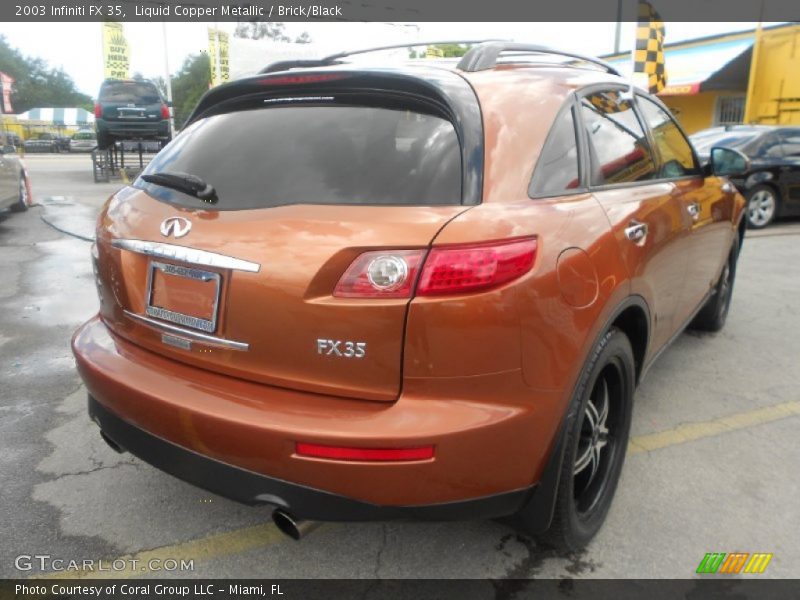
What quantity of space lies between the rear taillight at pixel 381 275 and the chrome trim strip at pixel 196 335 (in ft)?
1.23

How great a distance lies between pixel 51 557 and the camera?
2361 mm

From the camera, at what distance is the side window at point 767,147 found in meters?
10.1

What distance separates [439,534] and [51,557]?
1.43 meters

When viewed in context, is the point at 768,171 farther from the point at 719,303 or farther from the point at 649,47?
the point at 719,303

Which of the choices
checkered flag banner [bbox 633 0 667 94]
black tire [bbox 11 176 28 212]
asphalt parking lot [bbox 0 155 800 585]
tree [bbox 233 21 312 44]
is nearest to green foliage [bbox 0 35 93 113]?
tree [bbox 233 21 312 44]

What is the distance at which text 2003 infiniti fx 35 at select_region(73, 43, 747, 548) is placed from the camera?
1.80 m

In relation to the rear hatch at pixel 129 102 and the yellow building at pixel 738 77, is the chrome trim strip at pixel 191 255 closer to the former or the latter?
the rear hatch at pixel 129 102

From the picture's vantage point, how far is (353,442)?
177 cm

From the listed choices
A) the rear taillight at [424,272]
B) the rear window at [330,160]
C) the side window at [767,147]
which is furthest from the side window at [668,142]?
the side window at [767,147]

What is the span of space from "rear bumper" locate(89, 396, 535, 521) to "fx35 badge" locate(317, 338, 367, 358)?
1.30ft

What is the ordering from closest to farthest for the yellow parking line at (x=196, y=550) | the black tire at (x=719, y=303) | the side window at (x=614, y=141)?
the yellow parking line at (x=196, y=550) → the side window at (x=614, y=141) → the black tire at (x=719, y=303)

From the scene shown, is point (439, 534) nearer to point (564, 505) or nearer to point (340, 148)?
point (564, 505)

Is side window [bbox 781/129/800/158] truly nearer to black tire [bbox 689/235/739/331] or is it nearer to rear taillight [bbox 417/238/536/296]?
black tire [bbox 689/235/739/331]
